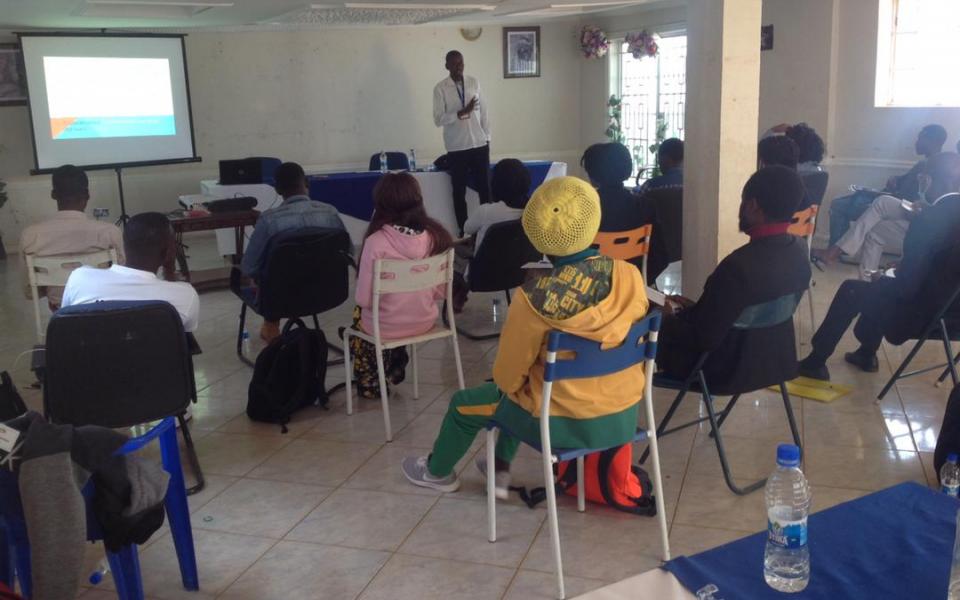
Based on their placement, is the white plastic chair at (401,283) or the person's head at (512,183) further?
the person's head at (512,183)

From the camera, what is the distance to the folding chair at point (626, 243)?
4426mm

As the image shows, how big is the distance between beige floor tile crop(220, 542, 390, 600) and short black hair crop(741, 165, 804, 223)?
1736 mm

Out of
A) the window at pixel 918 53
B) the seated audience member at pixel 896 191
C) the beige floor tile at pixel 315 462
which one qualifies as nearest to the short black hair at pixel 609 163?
the beige floor tile at pixel 315 462

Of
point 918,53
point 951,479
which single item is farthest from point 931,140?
point 951,479

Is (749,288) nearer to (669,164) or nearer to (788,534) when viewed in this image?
(788,534)

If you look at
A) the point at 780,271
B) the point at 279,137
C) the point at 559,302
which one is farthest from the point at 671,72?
the point at 559,302

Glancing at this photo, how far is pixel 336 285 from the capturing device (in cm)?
456

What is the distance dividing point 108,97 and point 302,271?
5850mm

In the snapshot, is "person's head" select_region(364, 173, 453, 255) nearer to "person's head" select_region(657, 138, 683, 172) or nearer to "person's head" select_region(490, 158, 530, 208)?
"person's head" select_region(490, 158, 530, 208)

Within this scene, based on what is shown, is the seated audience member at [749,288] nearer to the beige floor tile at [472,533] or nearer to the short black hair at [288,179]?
the beige floor tile at [472,533]

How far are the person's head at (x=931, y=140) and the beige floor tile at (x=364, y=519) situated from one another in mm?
4946

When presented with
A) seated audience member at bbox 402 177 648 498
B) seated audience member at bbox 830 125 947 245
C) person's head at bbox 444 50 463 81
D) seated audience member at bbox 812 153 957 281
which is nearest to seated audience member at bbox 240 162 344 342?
seated audience member at bbox 402 177 648 498

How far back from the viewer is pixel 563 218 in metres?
2.52

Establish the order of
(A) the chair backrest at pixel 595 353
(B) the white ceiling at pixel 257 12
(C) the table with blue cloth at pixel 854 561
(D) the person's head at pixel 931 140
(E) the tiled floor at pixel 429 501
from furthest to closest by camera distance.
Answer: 1. (B) the white ceiling at pixel 257 12
2. (D) the person's head at pixel 931 140
3. (E) the tiled floor at pixel 429 501
4. (A) the chair backrest at pixel 595 353
5. (C) the table with blue cloth at pixel 854 561
